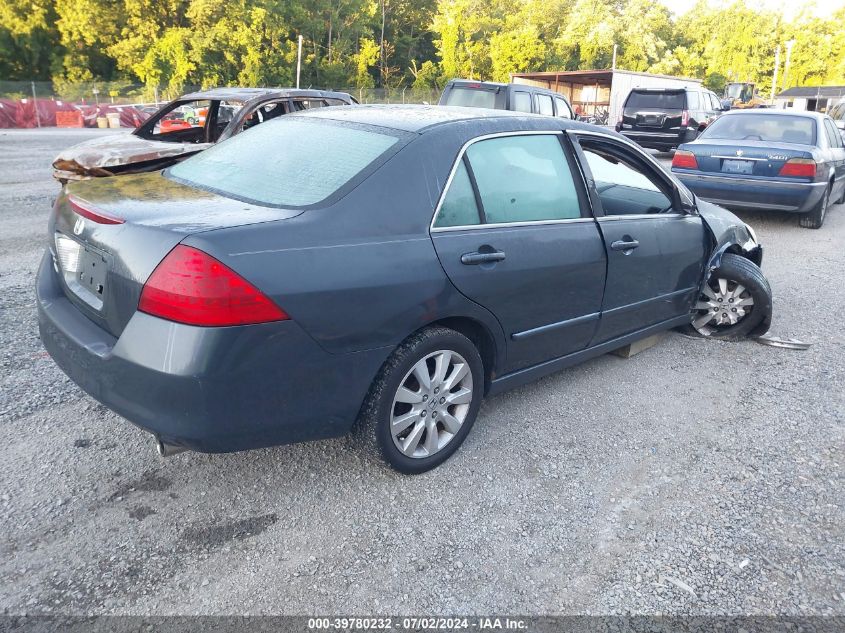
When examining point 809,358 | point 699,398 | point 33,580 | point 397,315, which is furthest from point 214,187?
point 809,358

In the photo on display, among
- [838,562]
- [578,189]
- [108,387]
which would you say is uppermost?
[578,189]

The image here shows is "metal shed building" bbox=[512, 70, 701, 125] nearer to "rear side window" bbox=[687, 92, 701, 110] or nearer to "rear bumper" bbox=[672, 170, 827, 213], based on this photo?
"rear side window" bbox=[687, 92, 701, 110]

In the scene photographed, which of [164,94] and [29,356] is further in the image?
[164,94]

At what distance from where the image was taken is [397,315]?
110 inches

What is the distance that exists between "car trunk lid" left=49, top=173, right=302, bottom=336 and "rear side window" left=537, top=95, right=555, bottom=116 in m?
12.0

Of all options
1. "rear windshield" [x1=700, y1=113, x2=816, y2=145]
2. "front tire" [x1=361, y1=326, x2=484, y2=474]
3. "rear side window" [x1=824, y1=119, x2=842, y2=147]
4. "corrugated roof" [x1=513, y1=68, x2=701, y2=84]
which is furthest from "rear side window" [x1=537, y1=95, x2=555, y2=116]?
"corrugated roof" [x1=513, y1=68, x2=701, y2=84]

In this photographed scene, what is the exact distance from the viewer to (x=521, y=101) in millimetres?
13508

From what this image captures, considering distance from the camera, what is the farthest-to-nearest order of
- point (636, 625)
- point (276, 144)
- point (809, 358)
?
point (809, 358), point (276, 144), point (636, 625)

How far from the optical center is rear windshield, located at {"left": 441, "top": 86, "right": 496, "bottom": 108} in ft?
44.6

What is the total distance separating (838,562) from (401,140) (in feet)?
8.27

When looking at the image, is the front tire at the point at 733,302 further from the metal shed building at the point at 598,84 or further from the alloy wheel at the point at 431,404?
the metal shed building at the point at 598,84

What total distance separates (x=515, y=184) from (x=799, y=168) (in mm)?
7024

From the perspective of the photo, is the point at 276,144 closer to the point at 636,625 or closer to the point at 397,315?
the point at 397,315

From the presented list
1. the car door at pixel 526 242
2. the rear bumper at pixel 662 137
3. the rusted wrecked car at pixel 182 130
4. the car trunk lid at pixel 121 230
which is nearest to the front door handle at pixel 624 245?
the car door at pixel 526 242
